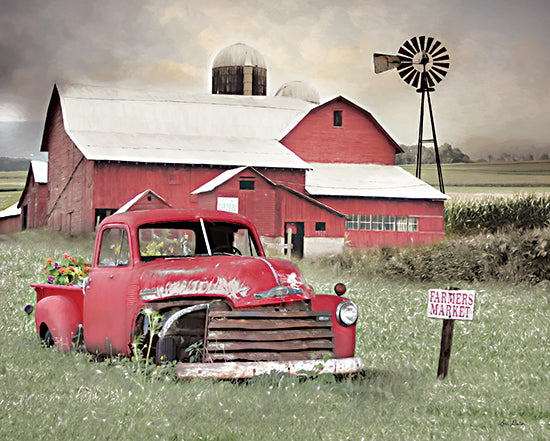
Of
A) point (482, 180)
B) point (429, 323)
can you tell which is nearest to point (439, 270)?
point (429, 323)

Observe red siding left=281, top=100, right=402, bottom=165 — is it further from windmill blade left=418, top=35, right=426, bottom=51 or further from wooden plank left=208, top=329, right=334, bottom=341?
wooden plank left=208, top=329, right=334, bottom=341

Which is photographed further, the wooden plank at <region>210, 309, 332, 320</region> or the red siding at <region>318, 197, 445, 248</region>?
the red siding at <region>318, 197, 445, 248</region>

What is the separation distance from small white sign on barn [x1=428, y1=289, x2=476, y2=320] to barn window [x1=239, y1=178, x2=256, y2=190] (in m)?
19.6

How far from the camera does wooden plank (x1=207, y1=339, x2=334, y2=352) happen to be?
5.95 meters

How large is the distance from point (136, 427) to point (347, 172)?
27.7 meters

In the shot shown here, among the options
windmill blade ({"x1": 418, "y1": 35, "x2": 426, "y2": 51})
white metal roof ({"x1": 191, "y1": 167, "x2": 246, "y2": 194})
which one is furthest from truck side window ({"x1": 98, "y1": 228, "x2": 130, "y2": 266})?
windmill blade ({"x1": 418, "y1": 35, "x2": 426, "y2": 51})

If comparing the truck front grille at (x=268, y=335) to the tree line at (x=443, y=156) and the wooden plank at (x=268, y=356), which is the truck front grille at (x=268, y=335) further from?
the tree line at (x=443, y=156)

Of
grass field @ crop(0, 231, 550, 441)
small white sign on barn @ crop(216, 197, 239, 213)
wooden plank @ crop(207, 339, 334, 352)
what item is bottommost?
grass field @ crop(0, 231, 550, 441)

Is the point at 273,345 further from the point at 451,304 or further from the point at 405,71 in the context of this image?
the point at 405,71

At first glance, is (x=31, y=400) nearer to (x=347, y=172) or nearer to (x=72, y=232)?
(x=72, y=232)

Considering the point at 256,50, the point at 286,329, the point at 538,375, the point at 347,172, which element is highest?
the point at 256,50

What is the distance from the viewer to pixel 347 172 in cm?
3219

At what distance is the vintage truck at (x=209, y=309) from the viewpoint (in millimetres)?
5992

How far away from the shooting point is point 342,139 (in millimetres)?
33938
